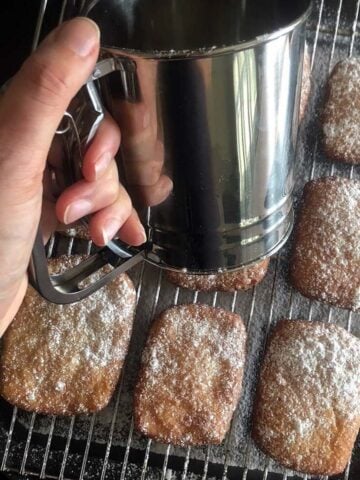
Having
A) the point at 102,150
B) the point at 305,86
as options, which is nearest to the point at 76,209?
the point at 102,150

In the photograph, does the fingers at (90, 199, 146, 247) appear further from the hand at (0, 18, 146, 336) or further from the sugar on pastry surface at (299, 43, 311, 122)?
the sugar on pastry surface at (299, 43, 311, 122)

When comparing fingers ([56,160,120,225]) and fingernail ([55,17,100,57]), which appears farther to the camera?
fingers ([56,160,120,225])

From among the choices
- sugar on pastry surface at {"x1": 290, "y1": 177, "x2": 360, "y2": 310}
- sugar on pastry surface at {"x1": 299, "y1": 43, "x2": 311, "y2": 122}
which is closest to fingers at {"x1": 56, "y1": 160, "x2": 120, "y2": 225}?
sugar on pastry surface at {"x1": 290, "y1": 177, "x2": 360, "y2": 310}

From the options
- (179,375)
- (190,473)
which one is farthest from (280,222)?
(190,473)

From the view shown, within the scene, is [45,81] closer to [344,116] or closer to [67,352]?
[67,352]

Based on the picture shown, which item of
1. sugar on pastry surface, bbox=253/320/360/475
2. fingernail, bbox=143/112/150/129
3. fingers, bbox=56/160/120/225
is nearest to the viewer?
fingernail, bbox=143/112/150/129

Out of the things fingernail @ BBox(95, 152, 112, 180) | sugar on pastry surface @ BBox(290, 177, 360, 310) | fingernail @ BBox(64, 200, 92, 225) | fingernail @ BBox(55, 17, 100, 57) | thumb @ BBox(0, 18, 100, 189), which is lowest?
sugar on pastry surface @ BBox(290, 177, 360, 310)
